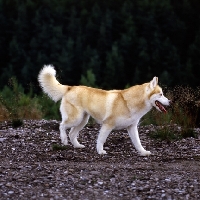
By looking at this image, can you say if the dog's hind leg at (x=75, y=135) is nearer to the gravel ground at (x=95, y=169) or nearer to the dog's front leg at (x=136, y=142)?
the gravel ground at (x=95, y=169)

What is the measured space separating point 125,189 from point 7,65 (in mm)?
35435

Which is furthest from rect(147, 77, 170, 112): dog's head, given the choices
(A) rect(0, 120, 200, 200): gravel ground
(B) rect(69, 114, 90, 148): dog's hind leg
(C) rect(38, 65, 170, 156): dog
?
(B) rect(69, 114, 90, 148): dog's hind leg

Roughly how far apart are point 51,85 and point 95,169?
2.37 metres

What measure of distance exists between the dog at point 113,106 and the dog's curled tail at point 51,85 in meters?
0.10

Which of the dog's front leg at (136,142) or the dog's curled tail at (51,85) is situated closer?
the dog's front leg at (136,142)

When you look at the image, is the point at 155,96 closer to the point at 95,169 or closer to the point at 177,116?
the point at 95,169

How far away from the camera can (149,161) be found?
773 centimetres

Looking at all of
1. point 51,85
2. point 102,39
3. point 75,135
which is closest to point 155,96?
point 75,135

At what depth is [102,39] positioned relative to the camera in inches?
1657

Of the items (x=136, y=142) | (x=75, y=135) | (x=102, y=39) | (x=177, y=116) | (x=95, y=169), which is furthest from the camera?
(x=102, y=39)

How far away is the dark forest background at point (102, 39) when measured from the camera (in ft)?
127

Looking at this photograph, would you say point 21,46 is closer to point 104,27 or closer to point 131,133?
point 104,27

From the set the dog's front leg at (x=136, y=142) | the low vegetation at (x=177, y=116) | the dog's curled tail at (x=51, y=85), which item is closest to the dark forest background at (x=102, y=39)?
the low vegetation at (x=177, y=116)

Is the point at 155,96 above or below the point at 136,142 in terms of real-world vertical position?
above
